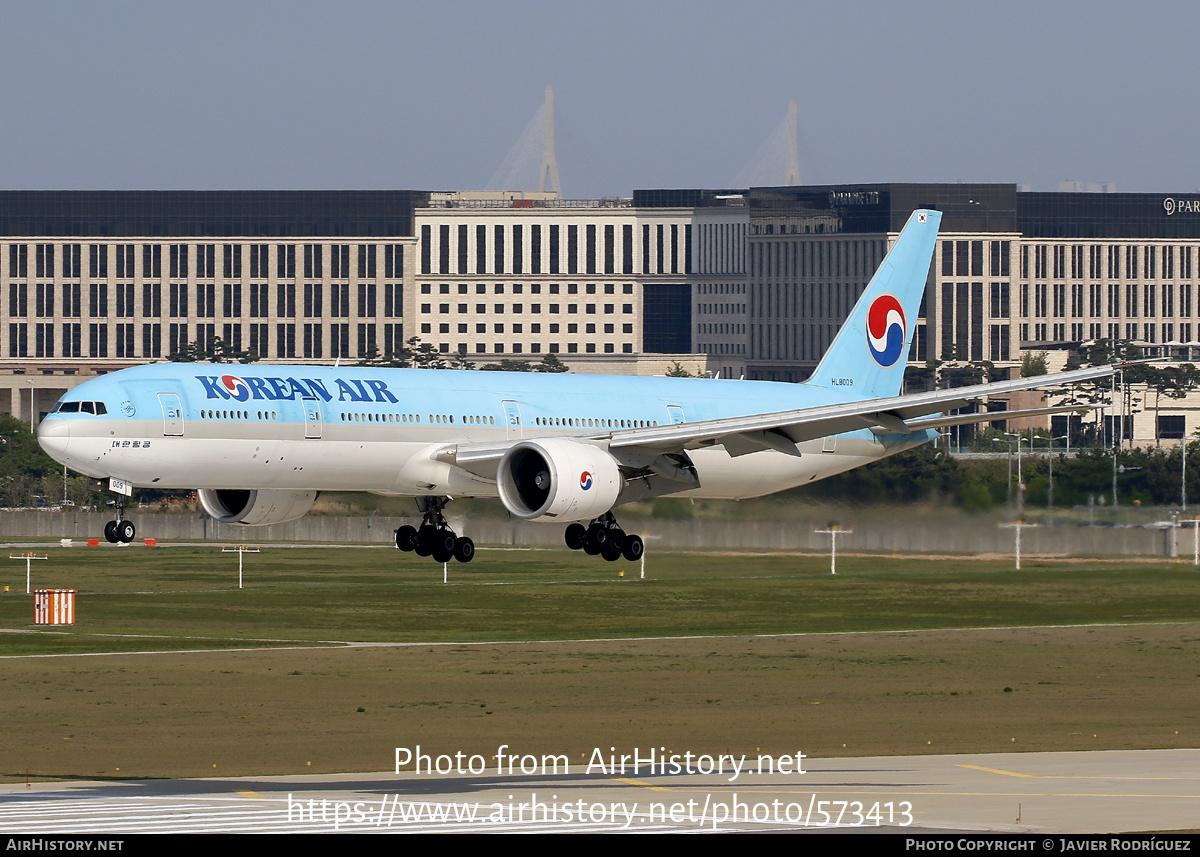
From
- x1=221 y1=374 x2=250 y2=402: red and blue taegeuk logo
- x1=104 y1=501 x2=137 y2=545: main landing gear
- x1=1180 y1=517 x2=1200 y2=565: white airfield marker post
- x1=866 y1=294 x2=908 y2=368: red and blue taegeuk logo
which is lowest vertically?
x1=1180 y1=517 x2=1200 y2=565: white airfield marker post

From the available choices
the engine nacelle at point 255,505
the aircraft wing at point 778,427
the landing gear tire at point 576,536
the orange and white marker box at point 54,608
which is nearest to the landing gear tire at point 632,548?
the landing gear tire at point 576,536

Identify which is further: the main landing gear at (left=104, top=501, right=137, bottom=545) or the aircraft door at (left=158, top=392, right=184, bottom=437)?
the aircraft door at (left=158, top=392, right=184, bottom=437)

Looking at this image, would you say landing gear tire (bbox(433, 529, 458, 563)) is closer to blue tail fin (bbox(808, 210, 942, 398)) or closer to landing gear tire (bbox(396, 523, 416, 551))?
landing gear tire (bbox(396, 523, 416, 551))

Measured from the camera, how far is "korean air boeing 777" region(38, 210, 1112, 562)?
59.4 m

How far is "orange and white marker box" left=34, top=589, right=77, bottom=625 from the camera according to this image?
127 meters

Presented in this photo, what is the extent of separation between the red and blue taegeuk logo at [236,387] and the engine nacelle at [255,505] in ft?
16.7

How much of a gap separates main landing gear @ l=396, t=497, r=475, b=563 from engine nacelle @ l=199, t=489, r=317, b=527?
350cm

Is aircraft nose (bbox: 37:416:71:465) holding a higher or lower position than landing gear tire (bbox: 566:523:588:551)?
higher

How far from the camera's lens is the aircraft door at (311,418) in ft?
201

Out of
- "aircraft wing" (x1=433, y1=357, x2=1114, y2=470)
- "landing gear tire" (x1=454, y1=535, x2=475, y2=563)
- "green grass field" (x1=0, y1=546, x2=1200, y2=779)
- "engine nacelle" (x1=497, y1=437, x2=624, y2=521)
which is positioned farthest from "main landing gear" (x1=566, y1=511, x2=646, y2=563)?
"green grass field" (x1=0, y1=546, x2=1200, y2=779)

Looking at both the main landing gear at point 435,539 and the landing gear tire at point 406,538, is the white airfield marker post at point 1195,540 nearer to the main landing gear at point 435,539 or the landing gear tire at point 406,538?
the main landing gear at point 435,539

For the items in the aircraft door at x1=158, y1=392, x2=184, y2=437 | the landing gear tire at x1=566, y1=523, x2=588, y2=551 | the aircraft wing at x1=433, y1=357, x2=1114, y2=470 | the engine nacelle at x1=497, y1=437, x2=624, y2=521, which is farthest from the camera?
the landing gear tire at x1=566, y1=523, x2=588, y2=551

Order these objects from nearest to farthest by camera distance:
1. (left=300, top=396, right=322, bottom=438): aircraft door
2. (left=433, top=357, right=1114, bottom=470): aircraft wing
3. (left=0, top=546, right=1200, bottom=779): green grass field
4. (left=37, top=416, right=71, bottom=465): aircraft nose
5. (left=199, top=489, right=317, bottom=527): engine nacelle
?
(left=37, top=416, right=71, bottom=465): aircraft nose < (left=300, top=396, right=322, bottom=438): aircraft door < (left=433, top=357, right=1114, bottom=470): aircraft wing < (left=199, top=489, right=317, bottom=527): engine nacelle < (left=0, top=546, right=1200, bottom=779): green grass field

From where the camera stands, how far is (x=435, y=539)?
2657 inches
